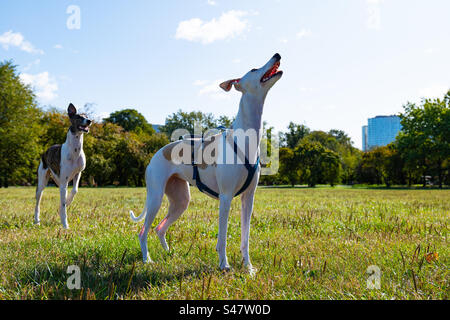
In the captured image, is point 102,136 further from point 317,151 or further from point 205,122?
point 317,151

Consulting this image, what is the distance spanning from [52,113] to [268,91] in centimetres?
5130

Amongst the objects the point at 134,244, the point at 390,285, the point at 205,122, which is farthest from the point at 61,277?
the point at 205,122

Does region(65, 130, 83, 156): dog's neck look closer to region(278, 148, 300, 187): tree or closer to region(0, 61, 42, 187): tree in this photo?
region(0, 61, 42, 187): tree

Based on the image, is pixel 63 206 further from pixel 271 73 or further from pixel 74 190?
pixel 271 73

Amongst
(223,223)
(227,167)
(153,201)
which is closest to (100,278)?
(153,201)

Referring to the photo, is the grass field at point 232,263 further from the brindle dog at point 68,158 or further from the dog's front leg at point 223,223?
the brindle dog at point 68,158

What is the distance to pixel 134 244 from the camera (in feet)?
14.8

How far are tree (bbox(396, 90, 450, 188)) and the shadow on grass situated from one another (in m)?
42.3

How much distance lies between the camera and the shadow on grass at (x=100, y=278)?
110 inches

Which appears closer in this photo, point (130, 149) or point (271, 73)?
point (271, 73)

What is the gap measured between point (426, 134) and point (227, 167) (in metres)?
44.1

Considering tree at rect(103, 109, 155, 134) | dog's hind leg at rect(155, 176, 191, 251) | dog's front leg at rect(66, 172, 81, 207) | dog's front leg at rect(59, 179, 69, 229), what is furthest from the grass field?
tree at rect(103, 109, 155, 134)

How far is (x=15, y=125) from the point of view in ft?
98.9
